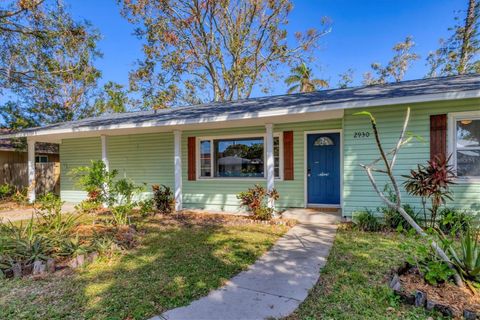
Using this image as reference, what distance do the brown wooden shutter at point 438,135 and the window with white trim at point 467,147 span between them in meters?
0.23

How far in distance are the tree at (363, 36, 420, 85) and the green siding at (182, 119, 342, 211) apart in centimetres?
1580

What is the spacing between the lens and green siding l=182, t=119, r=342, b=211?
7.74 m

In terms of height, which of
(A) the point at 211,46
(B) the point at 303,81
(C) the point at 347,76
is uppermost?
(A) the point at 211,46

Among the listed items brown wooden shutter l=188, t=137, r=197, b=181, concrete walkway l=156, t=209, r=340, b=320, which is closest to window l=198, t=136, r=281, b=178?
brown wooden shutter l=188, t=137, r=197, b=181

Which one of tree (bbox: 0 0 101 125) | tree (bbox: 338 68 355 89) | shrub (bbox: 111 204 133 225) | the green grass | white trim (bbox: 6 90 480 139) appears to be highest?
tree (bbox: 338 68 355 89)

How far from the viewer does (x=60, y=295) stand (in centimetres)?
310

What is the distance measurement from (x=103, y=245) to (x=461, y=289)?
4655mm

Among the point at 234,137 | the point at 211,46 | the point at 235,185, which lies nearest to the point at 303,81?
the point at 211,46

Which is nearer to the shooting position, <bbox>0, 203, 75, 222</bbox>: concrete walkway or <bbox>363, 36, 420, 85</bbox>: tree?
<bbox>0, 203, 75, 222</bbox>: concrete walkway

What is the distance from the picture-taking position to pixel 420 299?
2.68 meters

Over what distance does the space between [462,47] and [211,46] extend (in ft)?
49.7

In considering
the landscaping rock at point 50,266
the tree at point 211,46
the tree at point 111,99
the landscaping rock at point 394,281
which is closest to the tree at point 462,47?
the tree at point 211,46

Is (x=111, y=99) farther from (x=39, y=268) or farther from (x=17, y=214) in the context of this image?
(x=39, y=268)

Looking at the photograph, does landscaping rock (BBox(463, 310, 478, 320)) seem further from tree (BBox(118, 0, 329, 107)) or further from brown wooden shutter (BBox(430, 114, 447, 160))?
tree (BBox(118, 0, 329, 107))
